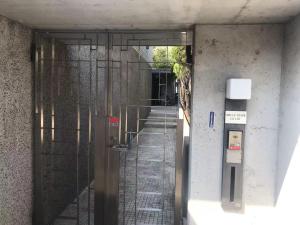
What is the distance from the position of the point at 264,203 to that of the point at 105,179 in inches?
90.6

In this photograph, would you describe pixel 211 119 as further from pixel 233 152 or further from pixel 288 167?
pixel 288 167

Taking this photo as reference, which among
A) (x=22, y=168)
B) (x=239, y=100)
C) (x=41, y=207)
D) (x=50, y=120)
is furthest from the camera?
(x=50, y=120)

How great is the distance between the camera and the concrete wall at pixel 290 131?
3.34 metres

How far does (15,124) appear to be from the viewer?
4.12 meters

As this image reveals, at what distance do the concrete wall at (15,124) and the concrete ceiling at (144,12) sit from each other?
315mm

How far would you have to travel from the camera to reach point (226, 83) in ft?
13.1

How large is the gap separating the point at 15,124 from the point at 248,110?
121 inches

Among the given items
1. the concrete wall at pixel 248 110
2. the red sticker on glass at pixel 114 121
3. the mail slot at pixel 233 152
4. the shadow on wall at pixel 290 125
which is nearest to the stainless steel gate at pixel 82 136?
the red sticker on glass at pixel 114 121

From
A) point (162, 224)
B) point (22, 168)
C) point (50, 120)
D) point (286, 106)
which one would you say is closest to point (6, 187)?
point (22, 168)

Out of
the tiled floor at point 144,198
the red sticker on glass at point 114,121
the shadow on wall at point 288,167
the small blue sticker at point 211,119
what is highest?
the small blue sticker at point 211,119

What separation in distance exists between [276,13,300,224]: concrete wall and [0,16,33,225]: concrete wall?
3.42 m

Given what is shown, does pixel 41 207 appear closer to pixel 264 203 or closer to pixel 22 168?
pixel 22 168

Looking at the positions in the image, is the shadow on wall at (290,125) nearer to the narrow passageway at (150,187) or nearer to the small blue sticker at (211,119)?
the small blue sticker at (211,119)

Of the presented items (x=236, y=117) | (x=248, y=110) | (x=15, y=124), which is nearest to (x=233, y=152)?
(x=236, y=117)
